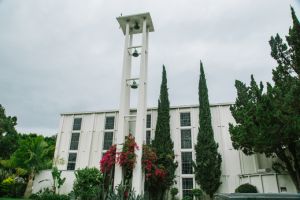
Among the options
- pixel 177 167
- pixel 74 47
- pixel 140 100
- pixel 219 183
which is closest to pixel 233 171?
pixel 219 183

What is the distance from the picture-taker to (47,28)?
40.6 feet

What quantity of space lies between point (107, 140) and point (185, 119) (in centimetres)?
848

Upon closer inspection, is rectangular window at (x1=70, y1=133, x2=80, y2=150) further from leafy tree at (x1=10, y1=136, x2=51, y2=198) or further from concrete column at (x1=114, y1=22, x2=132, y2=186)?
concrete column at (x1=114, y1=22, x2=132, y2=186)

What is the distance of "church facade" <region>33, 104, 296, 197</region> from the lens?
20531mm

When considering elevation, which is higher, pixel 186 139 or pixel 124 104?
A: pixel 186 139

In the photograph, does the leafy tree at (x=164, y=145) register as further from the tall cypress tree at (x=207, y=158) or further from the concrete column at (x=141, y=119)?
the concrete column at (x=141, y=119)

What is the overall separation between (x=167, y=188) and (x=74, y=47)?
13355 millimetres

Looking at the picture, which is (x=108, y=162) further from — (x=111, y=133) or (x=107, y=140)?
(x=111, y=133)

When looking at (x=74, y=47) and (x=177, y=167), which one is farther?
(x=177, y=167)

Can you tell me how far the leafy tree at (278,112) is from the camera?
29.3 ft

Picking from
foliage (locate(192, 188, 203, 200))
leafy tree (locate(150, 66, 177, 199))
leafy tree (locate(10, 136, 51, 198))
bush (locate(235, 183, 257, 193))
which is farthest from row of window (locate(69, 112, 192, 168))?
bush (locate(235, 183, 257, 193))

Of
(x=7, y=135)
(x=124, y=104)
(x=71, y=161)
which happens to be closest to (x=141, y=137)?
(x=124, y=104)

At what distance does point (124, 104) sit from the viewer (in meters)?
14.4

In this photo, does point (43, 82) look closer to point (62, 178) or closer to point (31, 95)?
point (31, 95)
